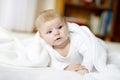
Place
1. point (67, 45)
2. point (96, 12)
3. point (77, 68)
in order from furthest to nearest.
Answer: point (96, 12)
point (67, 45)
point (77, 68)

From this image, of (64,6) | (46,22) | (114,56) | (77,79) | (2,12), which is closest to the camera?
(77,79)

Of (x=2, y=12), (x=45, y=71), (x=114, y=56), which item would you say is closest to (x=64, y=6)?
(x=2, y=12)

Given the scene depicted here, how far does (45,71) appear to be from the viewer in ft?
3.49

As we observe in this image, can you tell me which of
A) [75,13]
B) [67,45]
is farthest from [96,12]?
[67,45]

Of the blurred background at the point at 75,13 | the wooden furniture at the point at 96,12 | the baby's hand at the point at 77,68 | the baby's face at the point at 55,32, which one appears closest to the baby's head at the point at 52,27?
the baby's face at the point at 55,32

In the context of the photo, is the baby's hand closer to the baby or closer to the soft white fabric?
the baby

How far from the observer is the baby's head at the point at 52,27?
48.6 inches

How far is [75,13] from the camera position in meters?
3.37

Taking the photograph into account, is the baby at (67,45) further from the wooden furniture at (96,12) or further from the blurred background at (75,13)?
the wooden furniture at (96,12)

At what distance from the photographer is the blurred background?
9.19 feet

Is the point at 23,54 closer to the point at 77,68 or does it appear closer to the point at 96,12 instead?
the point at 77,68

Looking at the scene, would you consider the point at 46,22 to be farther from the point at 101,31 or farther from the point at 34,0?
the point at 101,31

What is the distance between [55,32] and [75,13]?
2174 millimetres

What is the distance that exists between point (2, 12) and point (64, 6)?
0.77m
